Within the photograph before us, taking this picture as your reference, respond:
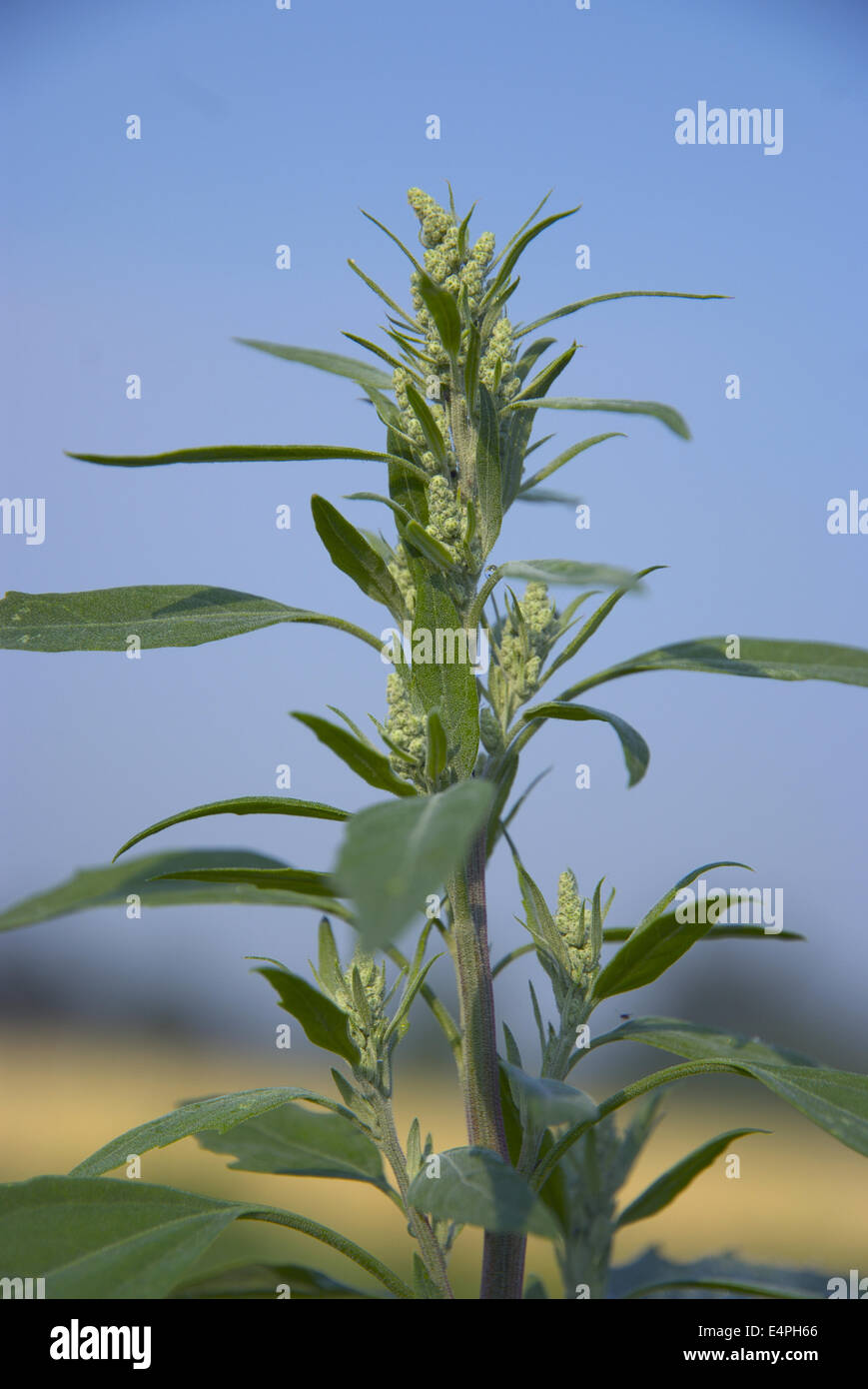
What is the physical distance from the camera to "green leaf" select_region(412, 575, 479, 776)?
3.36 feet

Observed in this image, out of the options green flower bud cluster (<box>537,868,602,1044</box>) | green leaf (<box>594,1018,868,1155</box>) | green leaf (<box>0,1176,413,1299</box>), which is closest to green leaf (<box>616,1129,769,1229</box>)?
green leaf (<box>594,1018,868,1155</box>)

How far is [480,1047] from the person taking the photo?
1112 mm

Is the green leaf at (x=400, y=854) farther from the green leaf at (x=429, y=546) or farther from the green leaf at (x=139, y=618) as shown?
the green leaf at (x=139, y=618)

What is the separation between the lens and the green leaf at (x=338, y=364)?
1.25m

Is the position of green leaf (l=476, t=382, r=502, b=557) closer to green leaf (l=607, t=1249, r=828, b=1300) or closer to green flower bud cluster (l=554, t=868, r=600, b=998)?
green flower bud cluster (l=554, t=868, r=600, b=998)

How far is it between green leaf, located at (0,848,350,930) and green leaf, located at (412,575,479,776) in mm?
240

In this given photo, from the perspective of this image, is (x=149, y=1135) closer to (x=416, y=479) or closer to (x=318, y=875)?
(x=318, y=875)

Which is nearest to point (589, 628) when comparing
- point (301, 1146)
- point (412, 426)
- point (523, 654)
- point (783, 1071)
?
point (523, 654)

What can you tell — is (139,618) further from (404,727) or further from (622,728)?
(622,728)

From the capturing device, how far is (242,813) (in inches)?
42.6

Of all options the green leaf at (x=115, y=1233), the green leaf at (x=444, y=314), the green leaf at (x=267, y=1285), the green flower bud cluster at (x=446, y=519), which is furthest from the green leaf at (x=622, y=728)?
the green leaf at (x=267, y=1285)

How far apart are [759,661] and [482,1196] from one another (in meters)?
0.64
